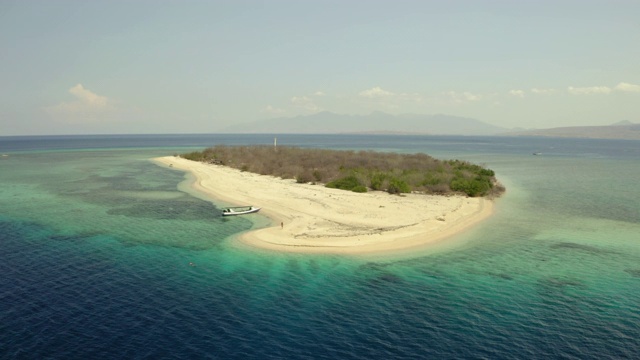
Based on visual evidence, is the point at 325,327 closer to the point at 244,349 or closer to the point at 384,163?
the point at 244,349

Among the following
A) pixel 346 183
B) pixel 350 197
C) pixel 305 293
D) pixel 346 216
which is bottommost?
pixel 305 293

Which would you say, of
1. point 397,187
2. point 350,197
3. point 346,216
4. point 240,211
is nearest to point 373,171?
point 397,187

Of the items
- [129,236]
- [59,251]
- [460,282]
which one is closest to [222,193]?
[129,236]

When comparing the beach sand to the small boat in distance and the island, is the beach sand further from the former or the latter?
the small boat in distance

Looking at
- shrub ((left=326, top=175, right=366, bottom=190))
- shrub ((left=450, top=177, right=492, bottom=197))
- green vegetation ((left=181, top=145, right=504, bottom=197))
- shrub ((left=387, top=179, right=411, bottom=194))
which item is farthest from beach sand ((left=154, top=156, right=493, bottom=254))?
green vegetation ((left=181, top=145, right=504, bottom=197))

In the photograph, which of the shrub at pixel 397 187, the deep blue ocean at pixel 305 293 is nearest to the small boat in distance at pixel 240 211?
the deep blue ocean at pixel 305 293

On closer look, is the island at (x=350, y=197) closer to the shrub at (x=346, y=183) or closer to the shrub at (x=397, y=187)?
the shrub at (x=397, y=187)

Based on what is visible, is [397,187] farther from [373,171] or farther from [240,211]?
[240,211]
